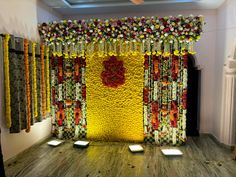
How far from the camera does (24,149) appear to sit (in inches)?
152

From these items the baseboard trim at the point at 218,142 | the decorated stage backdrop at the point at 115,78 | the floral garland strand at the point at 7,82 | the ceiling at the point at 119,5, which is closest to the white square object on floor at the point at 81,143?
the decorated stage backdrop at the point at 115,78

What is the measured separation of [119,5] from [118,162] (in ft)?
10.1

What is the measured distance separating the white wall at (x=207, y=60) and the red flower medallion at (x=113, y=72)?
1.56 m

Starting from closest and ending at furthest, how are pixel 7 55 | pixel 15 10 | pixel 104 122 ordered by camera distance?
pixel 7 55 → pixel 15 10 → pixel 104 122

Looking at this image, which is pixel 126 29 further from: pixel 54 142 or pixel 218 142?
pixel 218 142

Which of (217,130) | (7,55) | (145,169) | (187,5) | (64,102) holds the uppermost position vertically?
(187,5)

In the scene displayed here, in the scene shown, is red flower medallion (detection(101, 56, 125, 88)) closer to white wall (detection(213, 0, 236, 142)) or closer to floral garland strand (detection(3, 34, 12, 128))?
floral garland strand (detection(3, 34, 12, 128))

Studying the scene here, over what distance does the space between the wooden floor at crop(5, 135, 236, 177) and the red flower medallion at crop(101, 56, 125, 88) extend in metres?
1.20

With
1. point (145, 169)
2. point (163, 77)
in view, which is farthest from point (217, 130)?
point (145, 169)

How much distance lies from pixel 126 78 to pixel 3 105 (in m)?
2.16

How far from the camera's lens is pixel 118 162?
348cm

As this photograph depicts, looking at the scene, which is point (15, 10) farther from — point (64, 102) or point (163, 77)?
point (163, 77)

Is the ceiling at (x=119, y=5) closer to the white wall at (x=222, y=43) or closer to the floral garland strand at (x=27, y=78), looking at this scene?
the white wall at (x=222, y=43)

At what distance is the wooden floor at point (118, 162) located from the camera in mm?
3098
